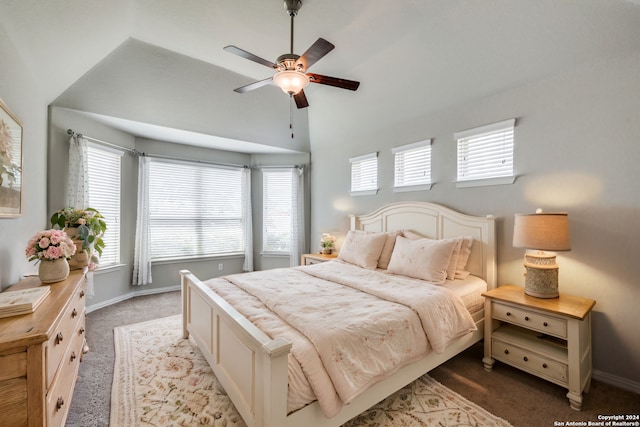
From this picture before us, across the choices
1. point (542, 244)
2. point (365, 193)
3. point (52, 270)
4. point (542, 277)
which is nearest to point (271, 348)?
point (52, 270)

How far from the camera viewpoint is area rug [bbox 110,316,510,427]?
1.80 metres

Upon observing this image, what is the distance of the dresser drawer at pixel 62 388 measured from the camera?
4.38 feet

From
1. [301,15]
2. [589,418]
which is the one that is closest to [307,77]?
[301,15]

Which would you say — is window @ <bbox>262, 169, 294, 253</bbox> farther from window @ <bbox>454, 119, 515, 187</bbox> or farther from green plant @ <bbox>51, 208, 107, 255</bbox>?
window @ <bbox>454, 119, 515, 187</bbox>

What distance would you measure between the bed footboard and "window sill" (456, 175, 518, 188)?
8.79 feet

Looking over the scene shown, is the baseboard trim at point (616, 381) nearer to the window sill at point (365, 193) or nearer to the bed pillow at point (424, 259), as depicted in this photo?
the bed pillow at point (424, 259)

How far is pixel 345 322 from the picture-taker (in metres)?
1.71

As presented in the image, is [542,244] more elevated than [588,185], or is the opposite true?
[588,185]

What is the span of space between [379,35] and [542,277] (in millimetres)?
2718

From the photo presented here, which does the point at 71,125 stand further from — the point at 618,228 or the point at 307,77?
the point at 618,228

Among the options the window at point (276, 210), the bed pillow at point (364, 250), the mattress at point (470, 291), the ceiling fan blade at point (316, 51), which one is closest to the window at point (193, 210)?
the window at point (276, 210)

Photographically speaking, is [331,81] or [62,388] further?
[331,81]

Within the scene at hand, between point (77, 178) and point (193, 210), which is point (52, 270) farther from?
point (193, 210)

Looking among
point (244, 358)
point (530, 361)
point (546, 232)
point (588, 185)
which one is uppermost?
point (588, 185)
